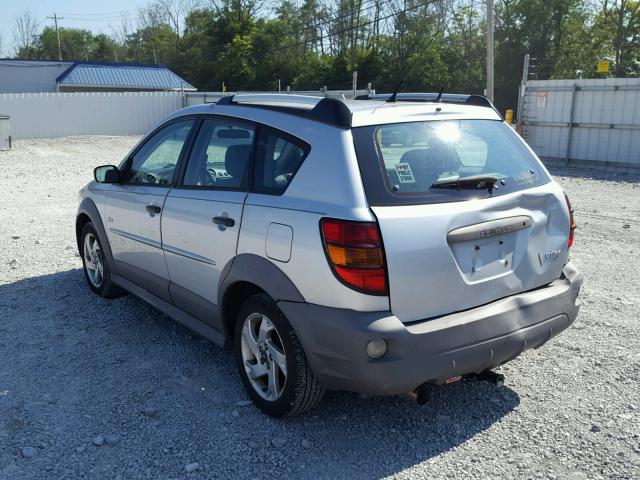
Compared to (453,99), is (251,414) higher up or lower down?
lower down

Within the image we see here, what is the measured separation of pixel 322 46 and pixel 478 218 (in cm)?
6401

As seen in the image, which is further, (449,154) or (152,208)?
(152,208)

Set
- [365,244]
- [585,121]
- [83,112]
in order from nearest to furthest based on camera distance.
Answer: [365,244]
[585,121]
[83,112]

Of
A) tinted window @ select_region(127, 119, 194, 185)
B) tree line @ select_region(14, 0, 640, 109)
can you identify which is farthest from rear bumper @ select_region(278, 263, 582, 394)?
tree line @ select_region(14, 0, 640, 109)

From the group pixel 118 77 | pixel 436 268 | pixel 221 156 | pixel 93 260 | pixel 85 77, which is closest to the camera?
pixel 436 268

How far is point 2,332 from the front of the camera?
16.5 ft

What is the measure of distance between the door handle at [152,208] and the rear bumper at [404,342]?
158cm

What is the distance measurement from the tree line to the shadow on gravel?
40062 mm

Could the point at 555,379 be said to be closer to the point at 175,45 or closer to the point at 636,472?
the point at 636,472

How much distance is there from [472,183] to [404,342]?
98cm

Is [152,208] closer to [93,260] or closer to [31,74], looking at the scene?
[93,260]

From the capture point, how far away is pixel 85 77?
1652 inches

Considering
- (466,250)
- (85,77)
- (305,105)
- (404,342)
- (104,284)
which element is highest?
(85,77)

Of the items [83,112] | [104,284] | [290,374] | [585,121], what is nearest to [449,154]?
[290,374]
